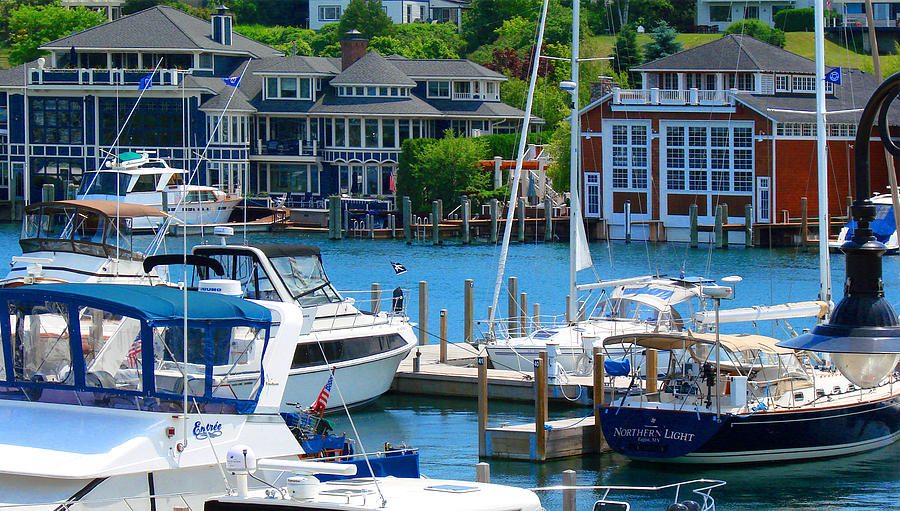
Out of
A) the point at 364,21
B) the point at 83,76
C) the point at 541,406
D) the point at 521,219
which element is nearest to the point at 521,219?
the point at 521,219

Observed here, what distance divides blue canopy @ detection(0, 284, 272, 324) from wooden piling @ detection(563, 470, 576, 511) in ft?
12.6

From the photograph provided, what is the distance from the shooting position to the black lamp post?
7801mm

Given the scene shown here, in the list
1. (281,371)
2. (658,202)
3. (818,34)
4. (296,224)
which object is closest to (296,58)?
(296,224)

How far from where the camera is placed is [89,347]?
15.3 m

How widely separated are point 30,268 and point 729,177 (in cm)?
4771

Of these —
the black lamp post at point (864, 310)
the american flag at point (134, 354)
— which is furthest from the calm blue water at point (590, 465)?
the black lamp post at point (864, 310)

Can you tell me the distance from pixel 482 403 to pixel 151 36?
6487 centimetres

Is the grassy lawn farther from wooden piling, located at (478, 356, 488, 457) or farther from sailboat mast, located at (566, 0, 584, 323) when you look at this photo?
wooden piling, located at (478, 356, 488, 457)

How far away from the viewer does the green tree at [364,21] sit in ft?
388

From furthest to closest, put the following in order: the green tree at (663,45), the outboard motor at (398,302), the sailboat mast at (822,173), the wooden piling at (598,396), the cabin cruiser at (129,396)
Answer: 1. the green tree at (663,45)
2. the sailboat mast at (822,173)
3. the outboard motor at (398,302)
4. the wooden piling at (598,396)
5. the cabin cruiser at (129,396)

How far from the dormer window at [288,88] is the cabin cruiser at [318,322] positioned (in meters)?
58.5

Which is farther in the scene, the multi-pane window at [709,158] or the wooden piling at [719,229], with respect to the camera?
the multi-pane window at [709,158]

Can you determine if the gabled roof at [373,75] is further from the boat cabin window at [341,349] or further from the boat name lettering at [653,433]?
the boat name lettering at [653,433]

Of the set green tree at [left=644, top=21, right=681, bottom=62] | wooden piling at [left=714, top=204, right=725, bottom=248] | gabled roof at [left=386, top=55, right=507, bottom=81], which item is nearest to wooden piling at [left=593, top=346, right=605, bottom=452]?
wooden piling at [left=714, top=204, right=725, bottom=248]
